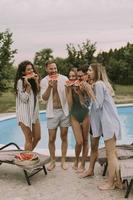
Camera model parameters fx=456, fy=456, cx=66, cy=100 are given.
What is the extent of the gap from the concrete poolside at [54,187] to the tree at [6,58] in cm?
1270

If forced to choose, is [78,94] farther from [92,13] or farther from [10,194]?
[92,13]

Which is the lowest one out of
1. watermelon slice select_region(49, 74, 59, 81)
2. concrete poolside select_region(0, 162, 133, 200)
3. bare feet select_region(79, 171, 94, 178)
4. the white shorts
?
concrete poolside select_region(0, 162, 133, 200)

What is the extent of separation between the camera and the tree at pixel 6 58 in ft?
65.1

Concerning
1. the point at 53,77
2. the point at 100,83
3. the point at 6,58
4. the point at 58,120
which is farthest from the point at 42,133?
the point at 6,58

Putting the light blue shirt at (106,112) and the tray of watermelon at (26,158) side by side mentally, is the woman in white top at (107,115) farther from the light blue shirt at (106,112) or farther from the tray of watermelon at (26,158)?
the tray of watermelon at (26,158)

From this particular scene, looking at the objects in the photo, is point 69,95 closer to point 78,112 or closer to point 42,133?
point 78,112

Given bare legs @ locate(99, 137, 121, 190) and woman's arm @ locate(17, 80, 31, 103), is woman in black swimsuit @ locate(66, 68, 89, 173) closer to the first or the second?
woman's arm @ locate(17, 80, 31, 103)

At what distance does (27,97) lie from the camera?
286 inches

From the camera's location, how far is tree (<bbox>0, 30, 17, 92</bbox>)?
19844mm

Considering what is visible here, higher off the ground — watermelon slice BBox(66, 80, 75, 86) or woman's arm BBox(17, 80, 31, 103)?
watermelon slice BBox(66, 80, 75, 86)

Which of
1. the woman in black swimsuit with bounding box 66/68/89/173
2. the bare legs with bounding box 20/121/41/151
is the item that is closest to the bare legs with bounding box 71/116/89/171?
the woman in black swimsuit with bounding box 66/68/89/173

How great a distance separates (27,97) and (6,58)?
1321cm

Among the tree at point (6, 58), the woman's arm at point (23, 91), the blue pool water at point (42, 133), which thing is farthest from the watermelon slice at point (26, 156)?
the tree at point (6, 58)

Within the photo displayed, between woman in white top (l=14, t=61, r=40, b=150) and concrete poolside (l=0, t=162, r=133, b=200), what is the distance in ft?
2.07
